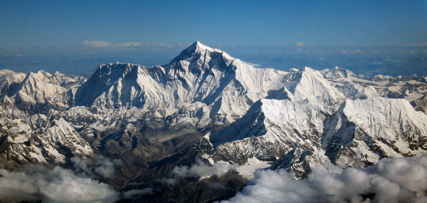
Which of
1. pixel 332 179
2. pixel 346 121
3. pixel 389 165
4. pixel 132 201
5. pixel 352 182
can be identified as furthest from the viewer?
pixel 346 121

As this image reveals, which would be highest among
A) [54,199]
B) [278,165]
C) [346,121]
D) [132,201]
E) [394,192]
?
[394,192]

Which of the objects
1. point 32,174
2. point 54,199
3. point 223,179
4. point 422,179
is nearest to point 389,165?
point 422,179

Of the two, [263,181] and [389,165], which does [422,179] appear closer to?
[389,165]

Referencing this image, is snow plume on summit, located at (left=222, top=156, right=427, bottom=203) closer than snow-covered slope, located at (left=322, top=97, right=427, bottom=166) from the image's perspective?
Yes

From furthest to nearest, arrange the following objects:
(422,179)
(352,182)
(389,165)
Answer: (352,182) → (389,165) → (422,179)

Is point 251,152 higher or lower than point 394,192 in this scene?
lower

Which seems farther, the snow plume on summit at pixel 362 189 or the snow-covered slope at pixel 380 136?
the snow-covered slope at pixel 380 136

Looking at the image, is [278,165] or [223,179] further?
[223,179]

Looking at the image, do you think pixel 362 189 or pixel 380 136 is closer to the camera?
pixel 362 189

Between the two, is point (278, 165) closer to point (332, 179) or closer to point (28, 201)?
point (332, 179)

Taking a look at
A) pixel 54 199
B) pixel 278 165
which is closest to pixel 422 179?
pixel 278 165
